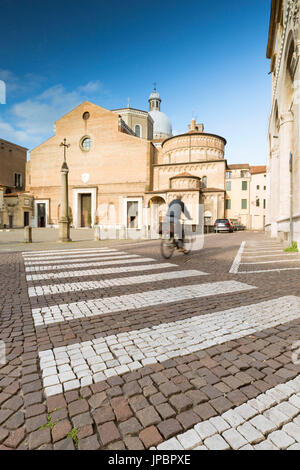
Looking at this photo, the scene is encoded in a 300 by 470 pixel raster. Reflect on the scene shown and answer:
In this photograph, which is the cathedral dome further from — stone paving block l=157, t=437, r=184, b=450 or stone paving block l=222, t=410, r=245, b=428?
stone paving block l=157, t=437, r=184, b=450

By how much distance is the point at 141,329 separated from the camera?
274 cm

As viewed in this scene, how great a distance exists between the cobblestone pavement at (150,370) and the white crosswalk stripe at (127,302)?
17 millimetres

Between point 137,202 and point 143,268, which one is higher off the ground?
point 137,202

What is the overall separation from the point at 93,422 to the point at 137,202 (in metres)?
36.9

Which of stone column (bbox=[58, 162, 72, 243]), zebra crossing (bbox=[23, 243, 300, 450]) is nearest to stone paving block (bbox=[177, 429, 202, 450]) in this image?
zebra crossing (bbox=[23, 243, 300, 450])

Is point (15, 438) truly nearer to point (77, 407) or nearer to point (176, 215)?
point (77, 407)

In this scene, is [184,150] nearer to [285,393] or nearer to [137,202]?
[137,202]

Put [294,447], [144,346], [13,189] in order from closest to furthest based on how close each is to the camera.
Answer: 1. [294,447]
2. [144,346]
3. [13,189]

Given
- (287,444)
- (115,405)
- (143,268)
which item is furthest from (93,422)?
(143,268)

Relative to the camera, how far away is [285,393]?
169 cm

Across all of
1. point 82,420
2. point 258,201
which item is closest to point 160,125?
point 258,201

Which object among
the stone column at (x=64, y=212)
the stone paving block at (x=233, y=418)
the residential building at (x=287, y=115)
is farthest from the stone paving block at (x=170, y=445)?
the stone column at (x=64, y=212)

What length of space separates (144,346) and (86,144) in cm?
4364

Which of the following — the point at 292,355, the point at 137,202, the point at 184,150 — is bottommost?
the point at 292,355
